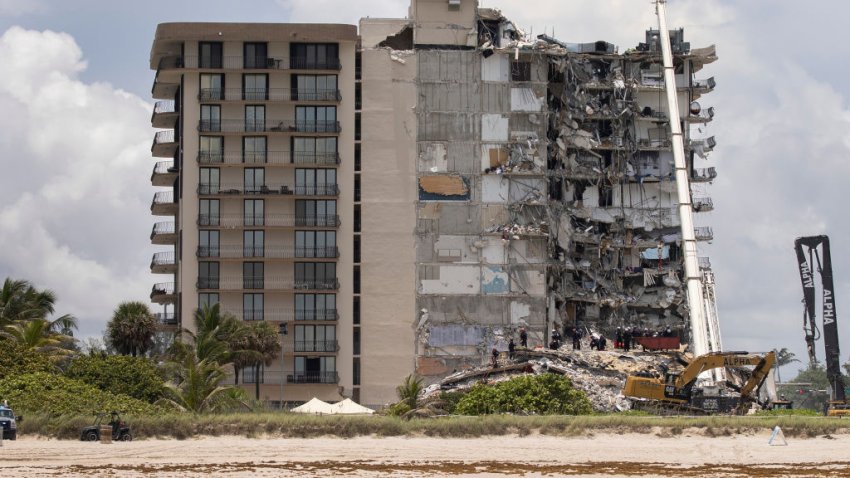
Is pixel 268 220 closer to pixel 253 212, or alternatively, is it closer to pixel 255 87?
pixel 253 212

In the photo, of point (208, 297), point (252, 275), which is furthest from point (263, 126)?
point (208, 297)

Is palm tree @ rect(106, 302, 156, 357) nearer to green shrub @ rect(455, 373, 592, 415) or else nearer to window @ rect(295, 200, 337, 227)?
window @ rect(295, 200, 337, 227)

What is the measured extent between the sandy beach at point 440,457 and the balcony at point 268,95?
48.0 meters

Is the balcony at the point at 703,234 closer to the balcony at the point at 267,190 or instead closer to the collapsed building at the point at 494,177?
the collapsed building at the point at 494,177

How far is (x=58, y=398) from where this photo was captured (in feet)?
234

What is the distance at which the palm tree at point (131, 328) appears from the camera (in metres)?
99.6

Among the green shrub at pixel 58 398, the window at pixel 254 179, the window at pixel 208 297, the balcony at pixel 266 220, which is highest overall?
the window at pixel 254 179

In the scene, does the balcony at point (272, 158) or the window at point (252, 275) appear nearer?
the window at point (252, 275)

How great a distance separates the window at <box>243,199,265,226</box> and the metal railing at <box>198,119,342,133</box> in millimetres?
4729

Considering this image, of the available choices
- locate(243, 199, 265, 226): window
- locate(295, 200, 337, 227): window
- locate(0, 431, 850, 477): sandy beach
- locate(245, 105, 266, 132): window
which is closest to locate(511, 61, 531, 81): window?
locate(295, 200, 337, 227): window

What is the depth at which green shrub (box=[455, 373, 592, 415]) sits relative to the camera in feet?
267

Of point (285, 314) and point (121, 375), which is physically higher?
point (285, 314)

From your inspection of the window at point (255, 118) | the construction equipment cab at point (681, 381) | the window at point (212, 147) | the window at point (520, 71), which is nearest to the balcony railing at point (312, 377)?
the window at point (212, 147)

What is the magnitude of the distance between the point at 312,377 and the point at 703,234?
100ft
